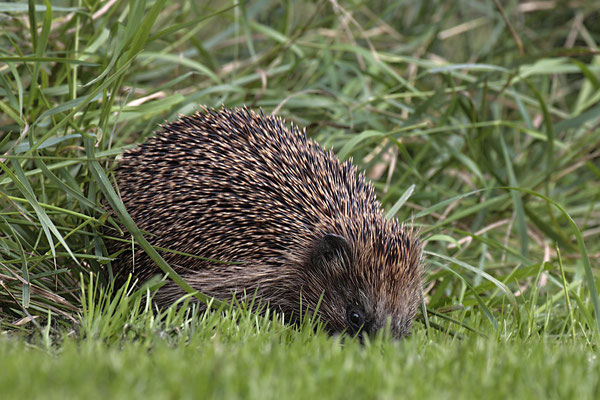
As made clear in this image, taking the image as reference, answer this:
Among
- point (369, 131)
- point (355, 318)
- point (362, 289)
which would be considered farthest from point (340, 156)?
point (355, 318)

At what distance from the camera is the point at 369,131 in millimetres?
4539

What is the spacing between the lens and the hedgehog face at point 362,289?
11.8ft

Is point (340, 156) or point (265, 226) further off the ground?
point (340, 156)

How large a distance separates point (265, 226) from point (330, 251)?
0.40m

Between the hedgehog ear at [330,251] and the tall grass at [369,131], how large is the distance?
0.46 m

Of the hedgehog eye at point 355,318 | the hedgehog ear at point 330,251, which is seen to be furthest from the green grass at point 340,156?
the hedgehog ear at point 330,251

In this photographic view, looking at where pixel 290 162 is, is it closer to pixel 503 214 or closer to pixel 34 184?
pixel 34 184

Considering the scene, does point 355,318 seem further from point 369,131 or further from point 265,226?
point 369,131

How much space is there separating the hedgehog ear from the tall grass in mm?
456

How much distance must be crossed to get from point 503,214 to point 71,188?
3.53m

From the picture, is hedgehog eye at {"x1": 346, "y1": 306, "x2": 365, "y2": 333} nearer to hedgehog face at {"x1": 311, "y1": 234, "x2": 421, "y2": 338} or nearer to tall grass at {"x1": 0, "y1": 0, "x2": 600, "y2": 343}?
hedgehog face at {"x1": 311, "y1": 234, "x2": 421, "y2": 338}

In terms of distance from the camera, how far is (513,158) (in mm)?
6523

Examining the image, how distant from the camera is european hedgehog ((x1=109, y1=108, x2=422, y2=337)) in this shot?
376 centimetres

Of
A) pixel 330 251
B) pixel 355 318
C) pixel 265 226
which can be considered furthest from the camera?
pixel 265 226
